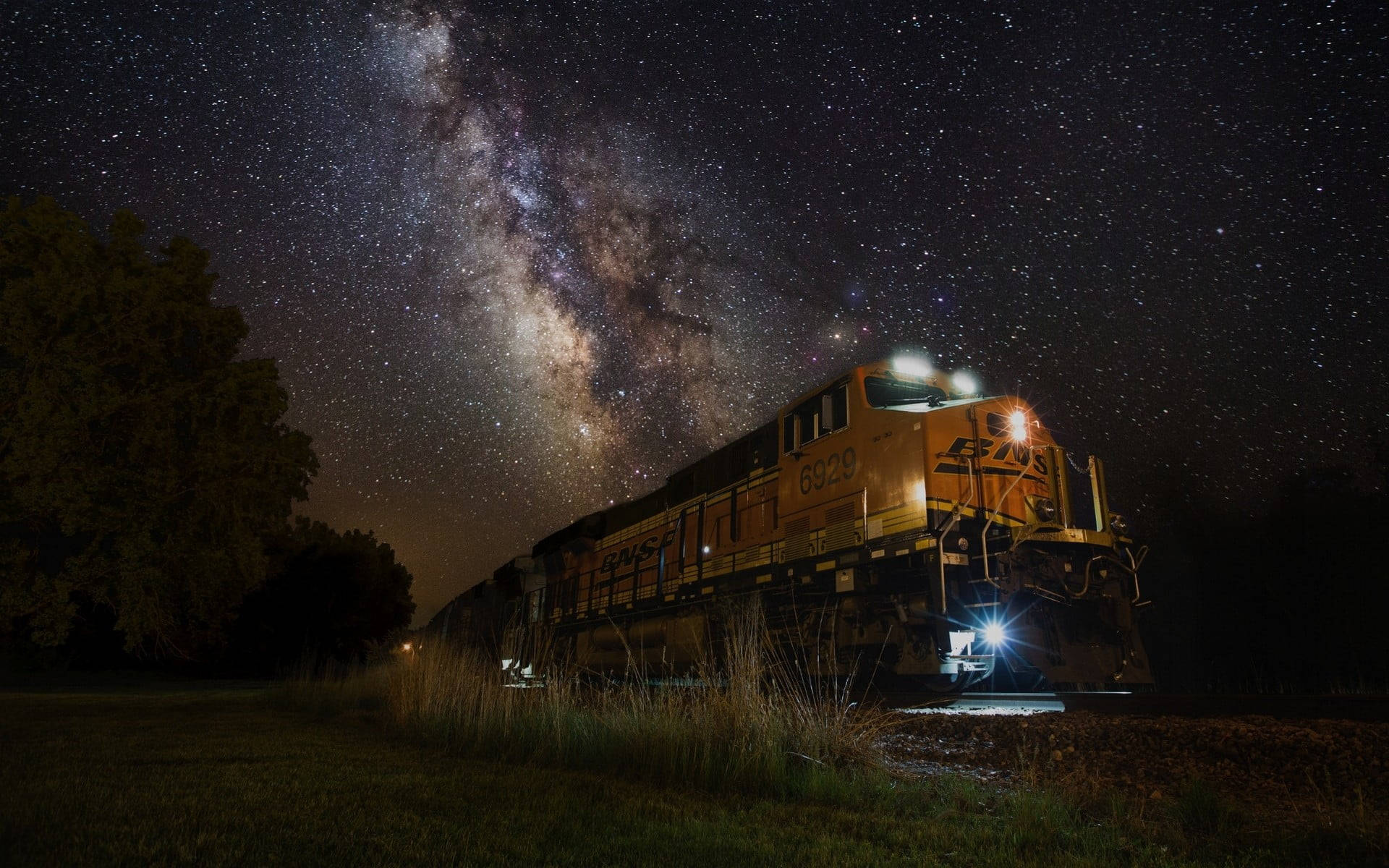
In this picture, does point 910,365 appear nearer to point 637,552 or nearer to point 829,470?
point 829,470

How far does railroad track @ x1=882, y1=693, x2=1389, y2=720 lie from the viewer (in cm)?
611

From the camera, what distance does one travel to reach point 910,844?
3.54 m

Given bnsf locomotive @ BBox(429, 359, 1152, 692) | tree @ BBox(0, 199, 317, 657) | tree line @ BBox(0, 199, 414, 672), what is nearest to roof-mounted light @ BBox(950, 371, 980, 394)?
bnsf locomotive @ BBox(429, 359, 1152, 692)

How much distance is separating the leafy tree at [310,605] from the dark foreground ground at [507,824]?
90.8 ft

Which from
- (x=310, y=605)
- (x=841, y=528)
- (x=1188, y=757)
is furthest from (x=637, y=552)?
(x=310, y=605)

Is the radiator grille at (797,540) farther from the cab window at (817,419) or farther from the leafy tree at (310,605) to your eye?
the leafy tree at (310,605)

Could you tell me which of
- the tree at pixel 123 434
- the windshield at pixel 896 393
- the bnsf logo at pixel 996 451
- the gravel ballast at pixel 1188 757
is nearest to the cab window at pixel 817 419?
the windshield at pixel 896 393

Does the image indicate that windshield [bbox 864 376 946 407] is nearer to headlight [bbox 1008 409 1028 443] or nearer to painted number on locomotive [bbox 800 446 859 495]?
painted number on locomotive [bbox 800 446 859 495]

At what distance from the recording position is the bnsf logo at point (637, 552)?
16.3 m

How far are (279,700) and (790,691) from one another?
31.0ft

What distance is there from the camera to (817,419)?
39.9 feet

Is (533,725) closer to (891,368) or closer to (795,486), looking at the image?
(795,486)

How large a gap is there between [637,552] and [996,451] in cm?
913

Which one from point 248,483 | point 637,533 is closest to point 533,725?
point 637,533
